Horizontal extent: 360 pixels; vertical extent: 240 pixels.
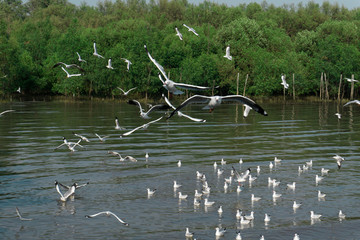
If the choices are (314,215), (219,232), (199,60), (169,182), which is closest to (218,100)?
(219,232)

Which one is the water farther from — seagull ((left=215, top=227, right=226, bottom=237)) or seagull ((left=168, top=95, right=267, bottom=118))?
seagull ((left=168, top=95, right=267, bottom=118))

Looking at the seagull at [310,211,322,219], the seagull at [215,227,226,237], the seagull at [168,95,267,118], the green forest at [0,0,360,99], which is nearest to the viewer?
the seagull at [168,95,267,118]

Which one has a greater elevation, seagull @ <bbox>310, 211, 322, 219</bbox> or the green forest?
the green forest

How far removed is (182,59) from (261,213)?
474ft

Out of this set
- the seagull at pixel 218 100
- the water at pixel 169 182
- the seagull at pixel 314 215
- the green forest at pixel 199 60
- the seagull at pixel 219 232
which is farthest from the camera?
the green forest at pixel 199 60

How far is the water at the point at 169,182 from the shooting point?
89.5 ft

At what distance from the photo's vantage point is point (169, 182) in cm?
3766

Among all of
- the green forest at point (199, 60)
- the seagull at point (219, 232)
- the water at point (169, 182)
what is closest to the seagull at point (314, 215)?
the water at point (169, 182)

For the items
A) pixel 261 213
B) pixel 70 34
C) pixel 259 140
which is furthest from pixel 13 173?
pixel 70 34

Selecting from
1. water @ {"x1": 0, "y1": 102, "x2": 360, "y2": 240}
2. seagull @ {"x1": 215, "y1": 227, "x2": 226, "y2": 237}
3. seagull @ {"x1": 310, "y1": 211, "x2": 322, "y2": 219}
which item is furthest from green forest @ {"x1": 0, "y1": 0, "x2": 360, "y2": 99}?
seagull @ {"x1": 215, "y1": 227, "x2": 226, "y2": 237}

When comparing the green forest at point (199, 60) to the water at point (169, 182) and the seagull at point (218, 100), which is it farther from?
the seagull at point (218, 100)

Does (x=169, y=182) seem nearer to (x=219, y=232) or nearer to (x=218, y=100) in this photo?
(x=218, y=100)

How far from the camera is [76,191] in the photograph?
116 ft

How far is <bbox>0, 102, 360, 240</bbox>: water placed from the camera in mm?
27266
